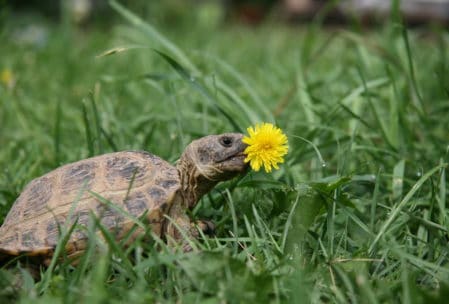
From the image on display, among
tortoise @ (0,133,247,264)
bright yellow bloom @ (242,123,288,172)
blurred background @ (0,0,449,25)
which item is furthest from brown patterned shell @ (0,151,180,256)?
blurred background @ (0,0,449,25)

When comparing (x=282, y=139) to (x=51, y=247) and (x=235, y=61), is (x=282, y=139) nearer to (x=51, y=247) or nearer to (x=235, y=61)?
(x=51, y=247)

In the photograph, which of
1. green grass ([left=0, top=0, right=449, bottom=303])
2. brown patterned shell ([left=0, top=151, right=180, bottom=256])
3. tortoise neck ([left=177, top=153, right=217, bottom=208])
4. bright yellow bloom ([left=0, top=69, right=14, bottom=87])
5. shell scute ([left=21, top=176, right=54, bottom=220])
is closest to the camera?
green grass ([left=0, top=0, right=449, bottom=303])

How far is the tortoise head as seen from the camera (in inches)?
81.3

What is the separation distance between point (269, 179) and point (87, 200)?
658 millimetres

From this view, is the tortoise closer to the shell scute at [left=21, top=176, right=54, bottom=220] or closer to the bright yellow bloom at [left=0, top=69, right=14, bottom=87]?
the shell scute at [left=21, top=176, right=54, bottom=220]

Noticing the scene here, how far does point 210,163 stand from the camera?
2076 mm

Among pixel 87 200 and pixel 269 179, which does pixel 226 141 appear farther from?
pixel 87 200

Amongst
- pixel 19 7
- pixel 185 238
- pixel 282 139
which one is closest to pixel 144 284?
pixel 185 238

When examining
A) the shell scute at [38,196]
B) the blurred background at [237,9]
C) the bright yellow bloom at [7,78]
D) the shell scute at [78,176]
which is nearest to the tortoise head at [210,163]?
the shell scute at [78,176]

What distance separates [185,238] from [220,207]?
491mm

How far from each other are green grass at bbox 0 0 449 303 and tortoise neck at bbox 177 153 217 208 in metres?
0.10

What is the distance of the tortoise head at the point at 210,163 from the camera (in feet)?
6.77

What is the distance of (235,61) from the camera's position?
18.6ft

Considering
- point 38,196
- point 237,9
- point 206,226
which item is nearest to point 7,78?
point 38,196
